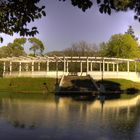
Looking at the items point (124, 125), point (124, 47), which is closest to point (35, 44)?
point (124, 47)

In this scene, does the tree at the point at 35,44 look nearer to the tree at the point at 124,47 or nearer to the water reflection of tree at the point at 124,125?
the tree at the point at 124,47

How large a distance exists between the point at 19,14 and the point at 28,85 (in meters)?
40.4

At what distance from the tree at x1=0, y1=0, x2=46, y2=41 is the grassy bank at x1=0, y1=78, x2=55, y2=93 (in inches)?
1446

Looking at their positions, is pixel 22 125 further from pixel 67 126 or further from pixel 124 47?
pixel 124 47

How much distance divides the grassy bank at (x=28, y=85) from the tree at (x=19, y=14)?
121ft

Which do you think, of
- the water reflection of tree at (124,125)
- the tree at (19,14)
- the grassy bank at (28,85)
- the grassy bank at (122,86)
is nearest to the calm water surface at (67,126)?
the water reflection of tree at (124,125)

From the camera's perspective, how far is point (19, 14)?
6660 millimetres

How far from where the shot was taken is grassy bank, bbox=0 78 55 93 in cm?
4472

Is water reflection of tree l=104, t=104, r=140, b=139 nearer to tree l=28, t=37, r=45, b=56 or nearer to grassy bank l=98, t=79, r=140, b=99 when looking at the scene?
grassy bank l=98, t=79, r=140, b=99

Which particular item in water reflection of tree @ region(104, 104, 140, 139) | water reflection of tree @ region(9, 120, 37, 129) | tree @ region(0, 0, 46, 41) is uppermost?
Result: tree @ region(0, 0, 46, 41)

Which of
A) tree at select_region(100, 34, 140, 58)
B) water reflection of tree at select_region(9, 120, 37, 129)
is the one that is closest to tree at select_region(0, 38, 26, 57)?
tree at select_region(100, 34, 140, 58)

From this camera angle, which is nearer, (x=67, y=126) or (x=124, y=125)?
(x=67, y=126)

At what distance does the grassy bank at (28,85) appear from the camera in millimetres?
44719

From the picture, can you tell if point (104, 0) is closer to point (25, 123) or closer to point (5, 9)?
point (5, 9)
